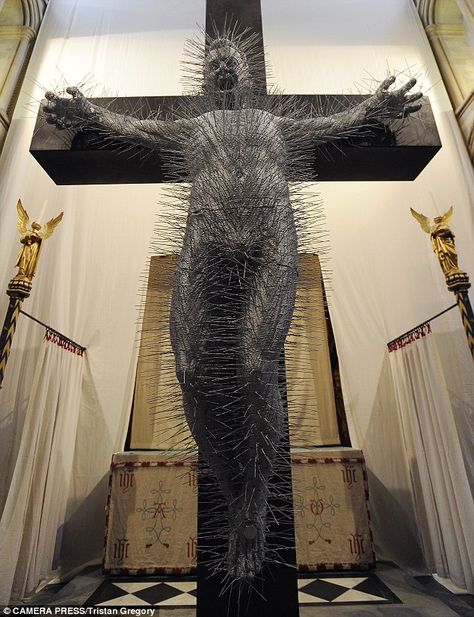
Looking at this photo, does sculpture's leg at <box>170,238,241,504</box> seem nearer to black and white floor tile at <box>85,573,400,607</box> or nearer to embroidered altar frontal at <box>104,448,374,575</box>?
black and white floor tile at <box>85,573,400,607</box>

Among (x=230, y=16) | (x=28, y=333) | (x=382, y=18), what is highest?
(x=382, y=18)

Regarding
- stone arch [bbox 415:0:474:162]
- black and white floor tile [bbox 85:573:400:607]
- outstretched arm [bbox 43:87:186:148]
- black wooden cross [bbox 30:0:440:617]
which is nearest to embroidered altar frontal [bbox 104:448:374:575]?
black and white floor tile [bbox 85:573:400:607]

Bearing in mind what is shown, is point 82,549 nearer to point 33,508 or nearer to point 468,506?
point 33,508

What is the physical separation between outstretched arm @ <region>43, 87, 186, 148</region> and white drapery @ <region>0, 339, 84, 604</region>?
1.58 meters

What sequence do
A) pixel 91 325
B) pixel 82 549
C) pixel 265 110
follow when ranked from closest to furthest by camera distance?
pixel 265 110
pixel 82 549
pixel 91 325

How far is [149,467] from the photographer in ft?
8.45

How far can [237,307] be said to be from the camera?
2.73 ft

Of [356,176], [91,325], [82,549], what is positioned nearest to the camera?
[356,176]

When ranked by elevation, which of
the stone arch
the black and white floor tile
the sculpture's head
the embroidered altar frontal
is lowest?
the black and white floor tile

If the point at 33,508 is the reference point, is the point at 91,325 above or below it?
above

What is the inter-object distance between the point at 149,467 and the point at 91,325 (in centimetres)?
102

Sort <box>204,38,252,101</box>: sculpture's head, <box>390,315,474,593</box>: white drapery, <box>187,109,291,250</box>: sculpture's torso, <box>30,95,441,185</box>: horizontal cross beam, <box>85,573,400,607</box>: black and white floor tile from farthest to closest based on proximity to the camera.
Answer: <box>390,315,474,593</box>: white drapery < <box>85,573,400,607</box>: black and white floor tile < <box>30,95,441,185</box>: horizontal cross beam < <box>204,38,252,101</box>: sculpture's head < <box>187,109,291,250</box>: sculpture's torso

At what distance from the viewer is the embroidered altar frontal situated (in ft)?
7.88

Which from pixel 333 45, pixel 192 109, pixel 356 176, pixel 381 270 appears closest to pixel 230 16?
pixel 192 109
